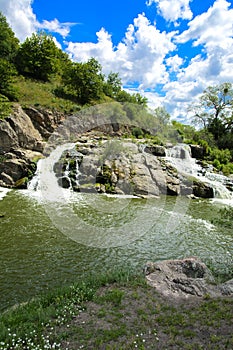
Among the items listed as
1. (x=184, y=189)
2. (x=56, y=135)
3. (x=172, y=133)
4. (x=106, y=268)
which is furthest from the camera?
(x=172, y=133)

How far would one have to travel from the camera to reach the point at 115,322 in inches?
190

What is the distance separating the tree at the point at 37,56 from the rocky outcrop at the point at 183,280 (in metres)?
38.3

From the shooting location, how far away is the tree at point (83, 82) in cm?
3709

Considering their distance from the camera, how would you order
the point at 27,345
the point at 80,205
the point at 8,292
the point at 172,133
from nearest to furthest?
1. the point at 27,345
2. the point at 8,292
3. the point at 80,205
4. the point at 172,133

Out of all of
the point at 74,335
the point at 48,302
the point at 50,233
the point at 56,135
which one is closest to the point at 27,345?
the point at 74,335

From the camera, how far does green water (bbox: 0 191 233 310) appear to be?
307 inches

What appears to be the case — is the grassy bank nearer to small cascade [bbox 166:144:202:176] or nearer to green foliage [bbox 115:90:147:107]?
small cascade [bbox 166:144:202:176]

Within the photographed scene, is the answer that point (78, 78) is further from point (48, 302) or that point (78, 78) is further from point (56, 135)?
point (48, 302)

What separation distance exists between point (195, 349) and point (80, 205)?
12.1m

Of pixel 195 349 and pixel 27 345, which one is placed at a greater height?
pixel 195 349

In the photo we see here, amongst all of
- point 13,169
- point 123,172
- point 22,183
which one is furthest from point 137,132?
point 22,183

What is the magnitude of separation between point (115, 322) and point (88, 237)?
6204 millimetres

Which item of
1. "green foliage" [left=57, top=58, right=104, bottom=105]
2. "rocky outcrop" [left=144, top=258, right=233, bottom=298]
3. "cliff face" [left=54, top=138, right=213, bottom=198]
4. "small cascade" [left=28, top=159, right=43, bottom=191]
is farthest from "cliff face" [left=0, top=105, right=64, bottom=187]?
"rocky outcrop" [left=144, top=258, right=233, bottom=298]

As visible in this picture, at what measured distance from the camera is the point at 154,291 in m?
6.09
